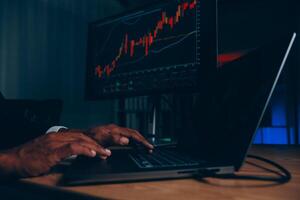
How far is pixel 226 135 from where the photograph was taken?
54 cm

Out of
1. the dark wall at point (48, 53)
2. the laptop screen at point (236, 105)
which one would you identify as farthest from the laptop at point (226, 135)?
the dark wall at point (48, 53)

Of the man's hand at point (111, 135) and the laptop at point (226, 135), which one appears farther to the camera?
the man's hand at point (111, 135)

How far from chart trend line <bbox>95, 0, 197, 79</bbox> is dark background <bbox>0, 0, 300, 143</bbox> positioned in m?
0.96

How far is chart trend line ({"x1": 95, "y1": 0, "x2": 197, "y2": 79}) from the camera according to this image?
925 mm

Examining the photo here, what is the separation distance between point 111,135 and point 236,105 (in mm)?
305

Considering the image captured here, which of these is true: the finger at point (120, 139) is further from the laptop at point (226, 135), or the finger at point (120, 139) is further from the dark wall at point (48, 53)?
the dark wall at point (48, 53)

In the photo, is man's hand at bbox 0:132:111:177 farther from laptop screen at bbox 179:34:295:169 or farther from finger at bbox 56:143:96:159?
laptop screen at bbox 179:34:295:169

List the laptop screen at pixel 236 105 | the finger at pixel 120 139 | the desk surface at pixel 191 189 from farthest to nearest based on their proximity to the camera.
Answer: the finger at pixel 120 139 → the laptop screen at pixel 236 105 → the desk surface at pixel 191 189

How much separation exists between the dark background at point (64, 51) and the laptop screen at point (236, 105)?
1.42m

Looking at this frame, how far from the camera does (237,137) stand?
474 millimetres

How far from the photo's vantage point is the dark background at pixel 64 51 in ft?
6.07

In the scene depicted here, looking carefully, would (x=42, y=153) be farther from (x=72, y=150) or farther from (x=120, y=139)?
(x=120, y=139)

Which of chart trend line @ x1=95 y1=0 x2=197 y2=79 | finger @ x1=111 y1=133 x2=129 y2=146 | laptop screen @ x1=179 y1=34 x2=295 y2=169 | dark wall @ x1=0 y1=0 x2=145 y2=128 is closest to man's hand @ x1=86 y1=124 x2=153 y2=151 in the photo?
finger @ x1=111 y1=133 x2=129 y2=146

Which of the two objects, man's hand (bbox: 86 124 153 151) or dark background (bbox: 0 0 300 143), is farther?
dark background (bbox: 0 0 300 143)
